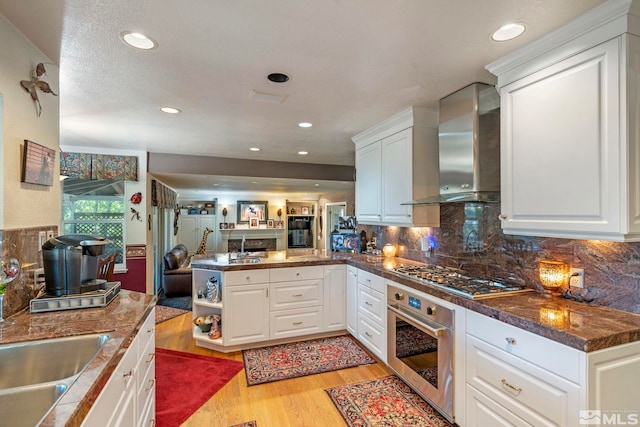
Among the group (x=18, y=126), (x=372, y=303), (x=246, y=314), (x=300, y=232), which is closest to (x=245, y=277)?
(x=246, y=314)

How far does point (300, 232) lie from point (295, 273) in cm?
739

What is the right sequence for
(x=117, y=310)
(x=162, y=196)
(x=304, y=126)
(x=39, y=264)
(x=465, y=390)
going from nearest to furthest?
(x=117, y=310) → (x=39, y=264) → (x=465, y=390) → (x=304, y=126) → (x=162, y=196)

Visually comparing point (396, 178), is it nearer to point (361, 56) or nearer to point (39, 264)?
point (361, 56)

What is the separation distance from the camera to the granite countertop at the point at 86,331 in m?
0.83

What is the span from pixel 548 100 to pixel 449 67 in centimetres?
59

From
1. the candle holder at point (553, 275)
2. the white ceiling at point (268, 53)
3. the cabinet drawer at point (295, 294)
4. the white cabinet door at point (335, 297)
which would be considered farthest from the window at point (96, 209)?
the candle holder at point (553, 275)

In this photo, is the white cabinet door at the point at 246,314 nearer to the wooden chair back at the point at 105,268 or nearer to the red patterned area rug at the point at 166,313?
the wooden chair back at the point at 105,268

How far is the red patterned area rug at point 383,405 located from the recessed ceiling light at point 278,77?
2342mm

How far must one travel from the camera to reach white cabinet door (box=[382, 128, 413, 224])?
2.78 meters

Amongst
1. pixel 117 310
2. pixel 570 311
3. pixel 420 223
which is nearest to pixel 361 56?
pixel 420 223

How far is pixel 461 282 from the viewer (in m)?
2.15

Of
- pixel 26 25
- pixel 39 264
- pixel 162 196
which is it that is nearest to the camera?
pixel 26 25

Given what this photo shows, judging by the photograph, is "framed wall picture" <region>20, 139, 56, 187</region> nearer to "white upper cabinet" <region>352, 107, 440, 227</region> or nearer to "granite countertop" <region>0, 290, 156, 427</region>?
"granite countertop" <region>0, 290, 156, 427</region>

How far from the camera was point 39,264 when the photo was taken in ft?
5.63
